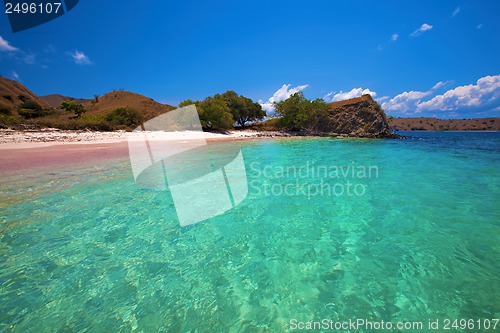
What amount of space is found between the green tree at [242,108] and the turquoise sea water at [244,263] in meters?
52.1

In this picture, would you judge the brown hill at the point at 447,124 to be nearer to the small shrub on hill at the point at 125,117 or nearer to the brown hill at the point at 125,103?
the brown hill at the point at 125,103

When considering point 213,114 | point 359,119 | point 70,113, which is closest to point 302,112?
point 359,119

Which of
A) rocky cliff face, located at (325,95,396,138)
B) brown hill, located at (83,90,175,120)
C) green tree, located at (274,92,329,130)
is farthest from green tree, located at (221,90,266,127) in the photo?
brown hill, located at (83,90,175,120)

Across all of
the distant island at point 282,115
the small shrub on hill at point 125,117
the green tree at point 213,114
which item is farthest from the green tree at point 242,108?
the small shrub on hill at point 125,117

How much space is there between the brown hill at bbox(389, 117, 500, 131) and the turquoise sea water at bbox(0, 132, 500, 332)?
20829 cm

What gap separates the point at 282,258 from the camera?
356 centimetres

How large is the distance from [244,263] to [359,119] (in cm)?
6114

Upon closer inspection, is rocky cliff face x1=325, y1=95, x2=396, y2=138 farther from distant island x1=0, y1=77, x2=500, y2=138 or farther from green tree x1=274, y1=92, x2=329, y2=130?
green tree x1=274, y1=92, x2=329, y2=130

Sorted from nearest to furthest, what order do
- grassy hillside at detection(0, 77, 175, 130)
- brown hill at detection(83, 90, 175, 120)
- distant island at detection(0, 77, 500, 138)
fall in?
grassy hillside at detection(0, 77, 175, 130) < distant island at detection(0, 77, 500, 138) < brown hill at detection(83, 90, 175, 120)

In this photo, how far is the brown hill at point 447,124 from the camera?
16715cm

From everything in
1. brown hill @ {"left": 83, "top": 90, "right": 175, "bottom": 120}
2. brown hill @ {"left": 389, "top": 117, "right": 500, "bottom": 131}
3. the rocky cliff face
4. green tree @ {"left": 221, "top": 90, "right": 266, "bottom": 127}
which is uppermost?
brown hill @ {"left": 83, "top": 90, "right": 175, "bottom": 120}

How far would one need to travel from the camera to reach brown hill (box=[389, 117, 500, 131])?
167150 mm

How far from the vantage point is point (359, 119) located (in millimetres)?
54969

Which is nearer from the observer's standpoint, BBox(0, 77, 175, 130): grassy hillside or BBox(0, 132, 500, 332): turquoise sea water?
BBox(0, 132, 500, 332): turquoise sea water
